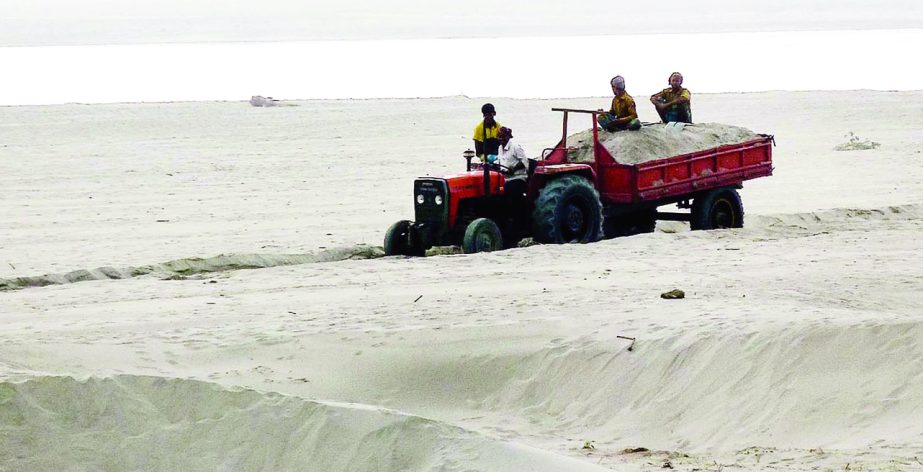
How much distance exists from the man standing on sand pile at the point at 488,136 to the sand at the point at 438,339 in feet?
4.06

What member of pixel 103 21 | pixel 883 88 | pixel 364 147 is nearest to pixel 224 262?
pixel 364 147

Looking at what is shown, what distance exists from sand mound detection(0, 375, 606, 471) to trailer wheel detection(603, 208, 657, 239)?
8.09 metres

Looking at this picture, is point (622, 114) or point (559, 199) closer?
point (559, 199)

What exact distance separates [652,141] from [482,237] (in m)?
2.46

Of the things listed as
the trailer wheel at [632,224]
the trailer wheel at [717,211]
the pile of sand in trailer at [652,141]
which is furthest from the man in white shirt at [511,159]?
the trailer wheel at [717,211]

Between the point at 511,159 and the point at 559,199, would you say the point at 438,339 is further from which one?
the point at 511,159

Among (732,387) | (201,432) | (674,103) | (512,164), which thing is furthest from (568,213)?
(201,432)

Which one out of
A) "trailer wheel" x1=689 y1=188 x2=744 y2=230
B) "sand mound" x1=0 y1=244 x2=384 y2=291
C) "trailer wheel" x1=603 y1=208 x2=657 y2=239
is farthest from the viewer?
"trailer wheel" x1=603 y1=208 x2=657 y2=239

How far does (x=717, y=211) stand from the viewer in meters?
15.9

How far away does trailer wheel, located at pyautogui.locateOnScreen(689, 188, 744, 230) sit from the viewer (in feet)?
51.3

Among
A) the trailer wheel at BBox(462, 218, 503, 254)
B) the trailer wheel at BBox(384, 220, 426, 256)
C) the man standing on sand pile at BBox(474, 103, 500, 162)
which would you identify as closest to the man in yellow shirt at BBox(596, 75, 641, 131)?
the man standing on sand pile at BBox(474, 103, 500, 162)

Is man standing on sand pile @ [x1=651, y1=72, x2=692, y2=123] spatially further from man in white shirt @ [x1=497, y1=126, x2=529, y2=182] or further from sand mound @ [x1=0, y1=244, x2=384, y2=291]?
sand mound @ [x1=0, y1=244, x2=384, y2=291]

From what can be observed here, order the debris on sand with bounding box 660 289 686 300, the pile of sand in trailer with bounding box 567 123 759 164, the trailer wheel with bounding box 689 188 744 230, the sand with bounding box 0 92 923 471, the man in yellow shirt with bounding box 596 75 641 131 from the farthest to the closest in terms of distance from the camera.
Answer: the trailer wheel with bounding box 689 188 744 230
the man in yellow shirt with bounding box 596 75 641 131
the pile of sand in trailer with bounding box 567 123 759 164
the debris on sand with bounding box 660 289 686 300
the sand with bounding box 0 92 923 471

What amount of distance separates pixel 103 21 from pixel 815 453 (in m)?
107
